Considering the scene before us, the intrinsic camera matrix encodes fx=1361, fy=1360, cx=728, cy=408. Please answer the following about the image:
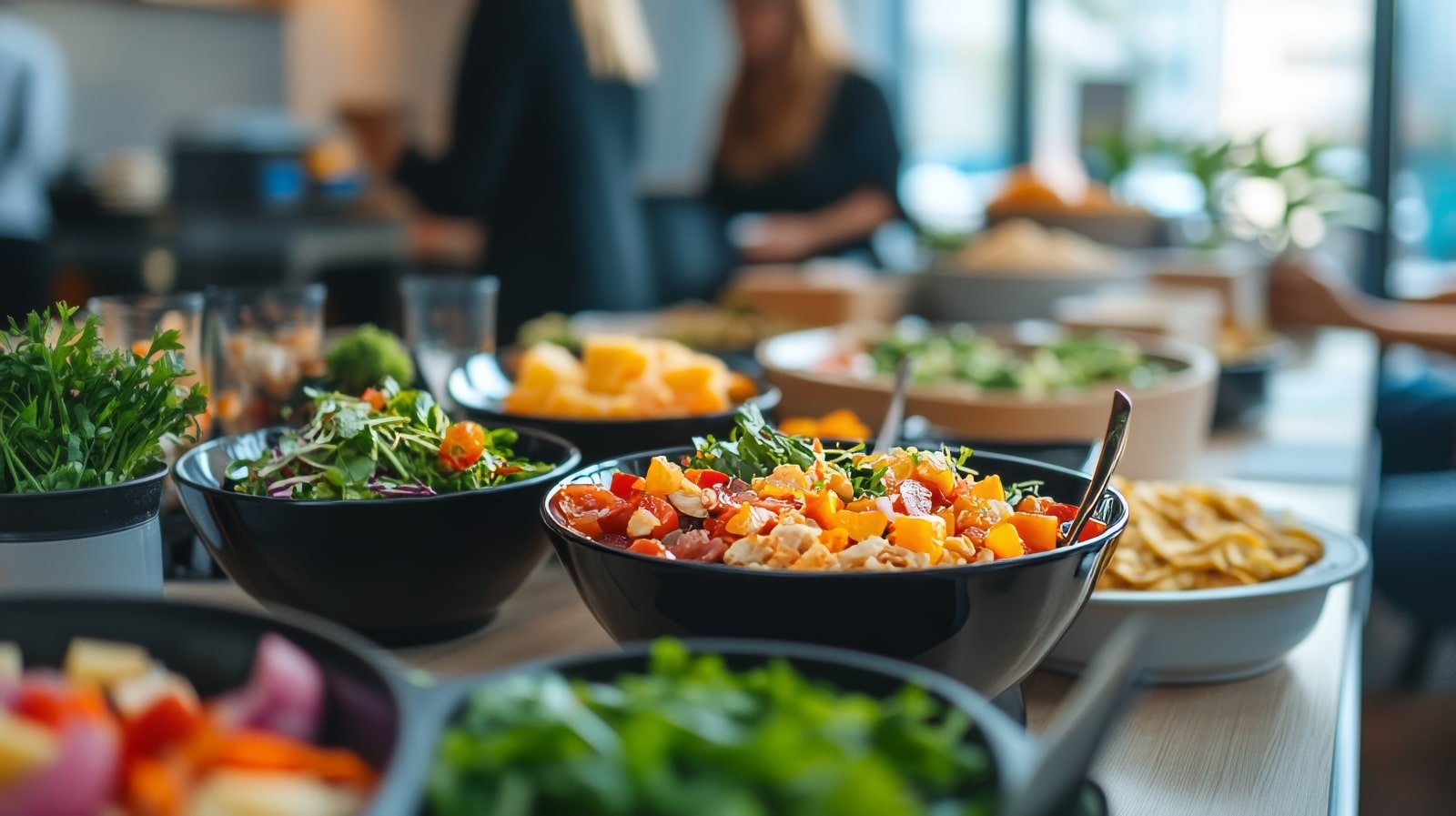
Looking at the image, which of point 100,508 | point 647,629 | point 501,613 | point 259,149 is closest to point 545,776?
point 647,629

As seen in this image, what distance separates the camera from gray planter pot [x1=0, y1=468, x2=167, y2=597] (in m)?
0.90

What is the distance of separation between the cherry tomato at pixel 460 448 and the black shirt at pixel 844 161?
Result: 11.8 ft

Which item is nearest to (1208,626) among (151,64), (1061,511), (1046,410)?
(1061,511)

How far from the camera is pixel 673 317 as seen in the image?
9.73 ft

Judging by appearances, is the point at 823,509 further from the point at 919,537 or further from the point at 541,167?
the point at 541,167

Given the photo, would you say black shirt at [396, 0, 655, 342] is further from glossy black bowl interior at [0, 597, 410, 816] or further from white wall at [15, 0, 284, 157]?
white wall at [15, 0, 284, 157]

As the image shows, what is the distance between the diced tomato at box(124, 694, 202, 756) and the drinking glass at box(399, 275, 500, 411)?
0.98 m

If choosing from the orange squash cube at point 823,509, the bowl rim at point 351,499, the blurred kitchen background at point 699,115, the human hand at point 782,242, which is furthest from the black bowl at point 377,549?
the blurred kitchen background at point 699,115

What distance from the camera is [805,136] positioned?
4.56 metres

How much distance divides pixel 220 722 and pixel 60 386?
1.57ft

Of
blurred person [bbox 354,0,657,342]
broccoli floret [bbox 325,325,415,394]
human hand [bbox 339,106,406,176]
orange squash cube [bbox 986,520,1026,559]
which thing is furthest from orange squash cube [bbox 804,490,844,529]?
human hand [bbox 339,106,406,176]

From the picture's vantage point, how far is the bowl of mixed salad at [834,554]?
812mm

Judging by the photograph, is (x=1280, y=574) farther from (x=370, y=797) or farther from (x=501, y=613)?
(x=370, y=797)

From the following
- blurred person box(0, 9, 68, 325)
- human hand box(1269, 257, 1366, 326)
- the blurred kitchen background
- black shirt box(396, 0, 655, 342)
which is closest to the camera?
black shirt box(396, 0, 655, 342)
